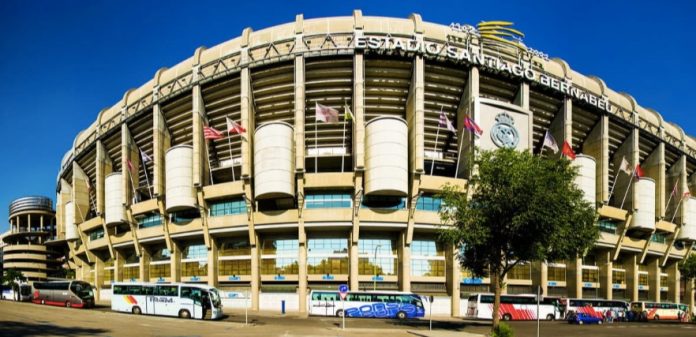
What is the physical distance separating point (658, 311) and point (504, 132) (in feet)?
104

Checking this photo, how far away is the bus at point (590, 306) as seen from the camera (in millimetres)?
52906

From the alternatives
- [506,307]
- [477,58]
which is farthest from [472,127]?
[506,307]

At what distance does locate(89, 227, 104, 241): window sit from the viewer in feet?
248

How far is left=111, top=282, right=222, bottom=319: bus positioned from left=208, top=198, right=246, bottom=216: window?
53.7 feet

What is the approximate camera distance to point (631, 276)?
7312 cm

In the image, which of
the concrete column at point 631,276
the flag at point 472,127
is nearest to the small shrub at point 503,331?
the flag at point 472,127

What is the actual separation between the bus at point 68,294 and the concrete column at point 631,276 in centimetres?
7162

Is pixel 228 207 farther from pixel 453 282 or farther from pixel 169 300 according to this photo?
pixel 453 282

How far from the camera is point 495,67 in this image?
56469 mm

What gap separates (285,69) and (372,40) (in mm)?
10454

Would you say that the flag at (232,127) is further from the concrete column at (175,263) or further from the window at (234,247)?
the concrete column at (175,263)

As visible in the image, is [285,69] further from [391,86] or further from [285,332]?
[285,332]

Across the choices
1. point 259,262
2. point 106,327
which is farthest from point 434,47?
point 106,327

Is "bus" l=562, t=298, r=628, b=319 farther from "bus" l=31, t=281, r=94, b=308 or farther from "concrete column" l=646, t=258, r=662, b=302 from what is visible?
"bus" l=31, t=281, r=94, b=308
